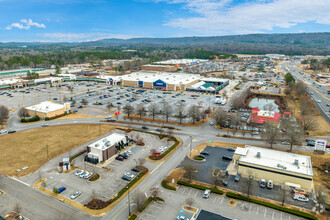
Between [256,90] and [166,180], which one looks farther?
[256,90]

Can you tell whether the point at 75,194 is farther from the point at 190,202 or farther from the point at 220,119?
the point at 220,119

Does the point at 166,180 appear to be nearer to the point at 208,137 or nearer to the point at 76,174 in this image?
the point at 76,174

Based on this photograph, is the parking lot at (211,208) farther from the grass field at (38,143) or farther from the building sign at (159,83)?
the building sign at (159,83)

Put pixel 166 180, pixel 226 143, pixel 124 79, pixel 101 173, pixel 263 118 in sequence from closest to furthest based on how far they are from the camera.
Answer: pixel 166 180
pixel 101 173
pixel 226 143
pixel 263 118
pixel 124 79

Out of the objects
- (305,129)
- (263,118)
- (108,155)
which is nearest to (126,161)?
(108,155)

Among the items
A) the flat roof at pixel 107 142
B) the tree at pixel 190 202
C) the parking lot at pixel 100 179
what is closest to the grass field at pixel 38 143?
the parking lot at pixel 100 179

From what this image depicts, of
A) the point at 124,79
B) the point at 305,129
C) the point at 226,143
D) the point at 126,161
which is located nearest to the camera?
the point at 126,161

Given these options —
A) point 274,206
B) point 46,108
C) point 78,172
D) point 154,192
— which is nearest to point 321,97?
point 274,206
